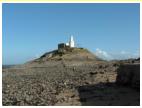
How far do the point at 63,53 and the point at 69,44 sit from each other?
4.34 metres

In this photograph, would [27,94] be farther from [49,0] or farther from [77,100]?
[49,0]

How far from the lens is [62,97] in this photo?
20.2m

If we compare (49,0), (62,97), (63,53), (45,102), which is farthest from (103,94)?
(63,53)

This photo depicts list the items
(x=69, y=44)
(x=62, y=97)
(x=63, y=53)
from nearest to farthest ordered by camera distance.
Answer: (x=62, y=97) → (x=63, y=53) → (x=69, y=44)

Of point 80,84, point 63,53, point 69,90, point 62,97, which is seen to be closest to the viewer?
point 62,97

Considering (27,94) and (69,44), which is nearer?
(27,94)

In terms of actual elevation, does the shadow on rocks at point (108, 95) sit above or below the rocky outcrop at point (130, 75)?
below

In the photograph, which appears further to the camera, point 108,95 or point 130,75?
point 130,75

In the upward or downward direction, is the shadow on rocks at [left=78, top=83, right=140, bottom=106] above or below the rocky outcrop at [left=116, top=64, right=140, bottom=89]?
below

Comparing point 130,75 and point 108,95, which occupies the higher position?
point 130,75

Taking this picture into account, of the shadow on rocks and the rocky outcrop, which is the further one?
the rocky outcrop

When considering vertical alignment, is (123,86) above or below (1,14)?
below

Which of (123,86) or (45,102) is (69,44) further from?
(45,102)

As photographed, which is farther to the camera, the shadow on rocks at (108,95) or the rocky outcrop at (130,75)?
the rocky outcrop at (130,75)
